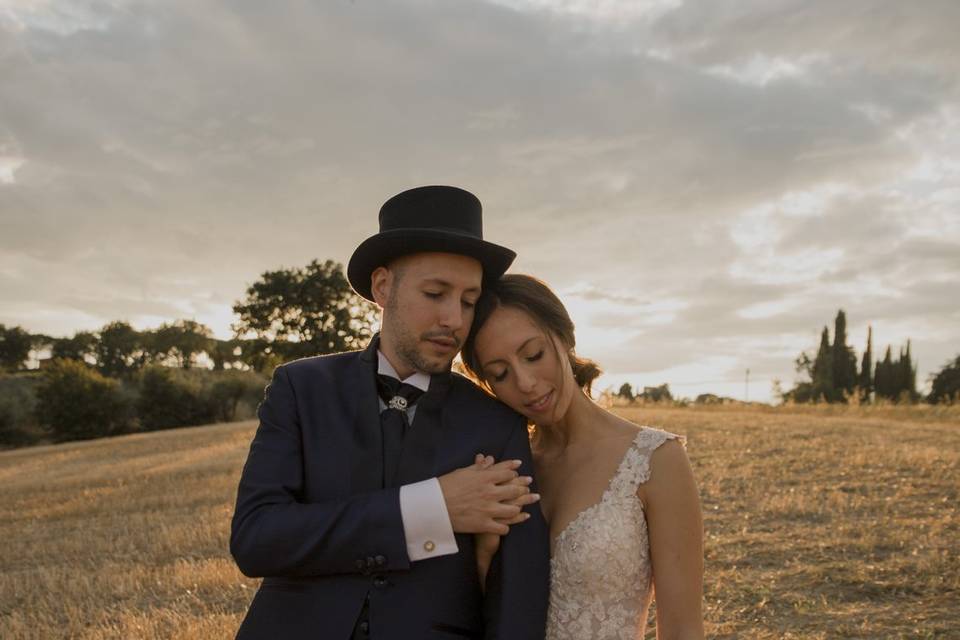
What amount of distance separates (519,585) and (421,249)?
1.48 m

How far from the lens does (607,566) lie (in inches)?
153

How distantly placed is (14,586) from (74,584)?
88cm

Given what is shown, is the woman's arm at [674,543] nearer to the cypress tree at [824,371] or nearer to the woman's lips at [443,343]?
the woman's lips at [443,343]

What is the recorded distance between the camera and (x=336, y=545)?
3.04m

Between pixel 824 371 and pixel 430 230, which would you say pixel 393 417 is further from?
pixel 824 371

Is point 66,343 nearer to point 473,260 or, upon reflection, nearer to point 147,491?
point 147,491

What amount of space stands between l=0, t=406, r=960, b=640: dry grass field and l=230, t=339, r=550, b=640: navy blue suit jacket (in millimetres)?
3158

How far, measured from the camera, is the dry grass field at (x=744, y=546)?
6.50 metres

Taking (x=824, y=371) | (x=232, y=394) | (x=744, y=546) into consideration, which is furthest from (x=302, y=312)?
(x=744, y=546)

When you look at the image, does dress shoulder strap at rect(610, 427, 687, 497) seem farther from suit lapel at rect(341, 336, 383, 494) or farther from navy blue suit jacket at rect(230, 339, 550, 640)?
suit lapel at rect(341, 336, 383, 494)

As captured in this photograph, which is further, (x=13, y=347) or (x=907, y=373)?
(x=13, y=347)

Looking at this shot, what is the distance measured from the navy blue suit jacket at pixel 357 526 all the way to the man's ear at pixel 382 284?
267 millimetres

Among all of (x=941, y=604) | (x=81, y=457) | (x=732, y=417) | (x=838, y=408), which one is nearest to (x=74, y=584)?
(x=941, y=604)

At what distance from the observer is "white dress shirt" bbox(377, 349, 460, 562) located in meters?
3.10
